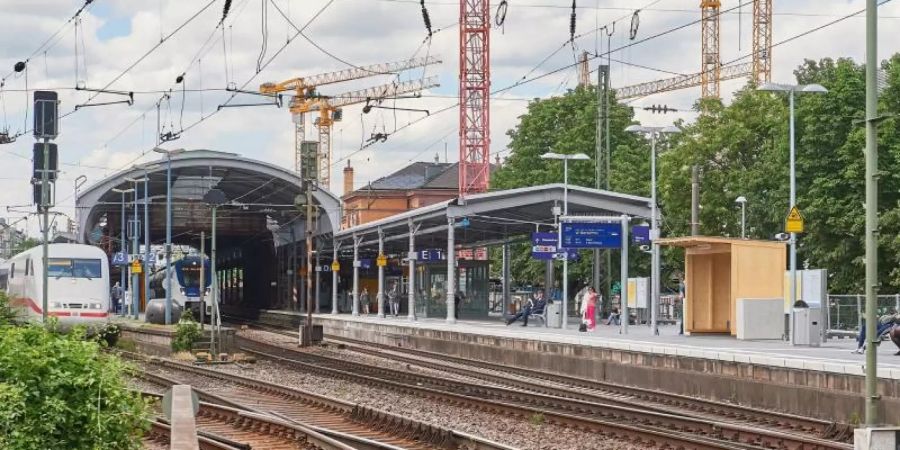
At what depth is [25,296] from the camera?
149ft

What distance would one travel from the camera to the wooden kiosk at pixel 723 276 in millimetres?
33812

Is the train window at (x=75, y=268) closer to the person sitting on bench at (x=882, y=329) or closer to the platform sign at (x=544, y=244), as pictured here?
the platform sign at (x=544, y=244)

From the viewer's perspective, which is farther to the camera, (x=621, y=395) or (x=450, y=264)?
(x=450, y=264)

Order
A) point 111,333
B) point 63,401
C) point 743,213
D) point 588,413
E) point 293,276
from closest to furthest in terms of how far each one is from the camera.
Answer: point 63,401 → point 588,413 → point 111,333 → point 743,213 → point 293,276

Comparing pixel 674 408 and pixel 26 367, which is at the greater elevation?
pixel 26 367

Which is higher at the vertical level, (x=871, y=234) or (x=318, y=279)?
(x=871, y=234)

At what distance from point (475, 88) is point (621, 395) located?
5540 centimetres

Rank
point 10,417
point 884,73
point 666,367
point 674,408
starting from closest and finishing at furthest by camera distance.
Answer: point 10,417
point 674,408
point 666,367
point 884,73

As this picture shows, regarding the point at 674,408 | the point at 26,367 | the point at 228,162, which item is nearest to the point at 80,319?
the point at 228,162

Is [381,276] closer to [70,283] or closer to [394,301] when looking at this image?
[394,301]

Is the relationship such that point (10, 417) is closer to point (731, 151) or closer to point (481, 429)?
point (481, 429)

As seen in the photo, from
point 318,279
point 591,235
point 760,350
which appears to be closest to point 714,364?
point 760,350

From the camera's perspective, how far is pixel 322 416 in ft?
71.0

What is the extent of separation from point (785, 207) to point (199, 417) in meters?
37.6
